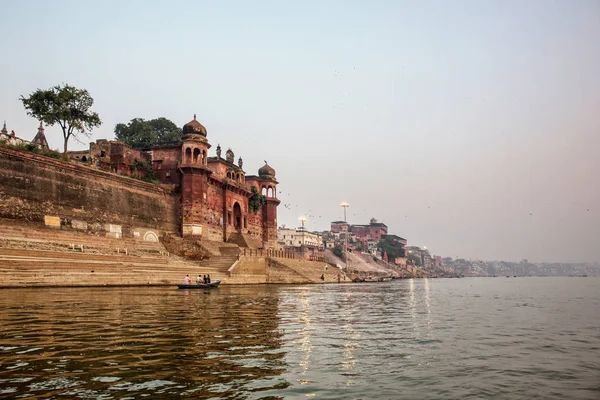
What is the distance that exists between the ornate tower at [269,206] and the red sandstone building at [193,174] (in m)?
8.04

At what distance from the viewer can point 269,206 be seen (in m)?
68.6

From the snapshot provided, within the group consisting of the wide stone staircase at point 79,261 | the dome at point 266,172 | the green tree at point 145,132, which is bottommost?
the wide stone staircase at point 79,261

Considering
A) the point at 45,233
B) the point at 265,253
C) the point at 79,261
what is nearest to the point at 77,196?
the point at 45,233

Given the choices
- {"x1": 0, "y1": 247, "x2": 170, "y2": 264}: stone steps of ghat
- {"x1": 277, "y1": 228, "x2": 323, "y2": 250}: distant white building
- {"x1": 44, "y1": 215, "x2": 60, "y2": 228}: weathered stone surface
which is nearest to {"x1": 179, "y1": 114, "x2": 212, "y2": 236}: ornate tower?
{"x1": 0, "y1": 247, "x2": 170, "y2": 264}: stone steps of ghat

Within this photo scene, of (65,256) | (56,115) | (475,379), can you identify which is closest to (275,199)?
(56,115)

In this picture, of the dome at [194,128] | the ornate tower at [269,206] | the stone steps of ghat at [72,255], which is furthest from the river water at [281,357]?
the ornate tower at [269,206]

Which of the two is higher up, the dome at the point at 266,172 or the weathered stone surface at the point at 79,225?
the dome at the point at 266,172

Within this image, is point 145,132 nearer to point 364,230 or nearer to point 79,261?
point 79,261

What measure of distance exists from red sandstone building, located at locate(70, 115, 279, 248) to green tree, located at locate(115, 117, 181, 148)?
13451 mm

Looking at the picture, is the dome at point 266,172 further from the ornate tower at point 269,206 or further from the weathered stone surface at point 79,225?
the weathered stone surface at point 79,225

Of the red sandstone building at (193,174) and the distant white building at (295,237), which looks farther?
the distant white building at (295,237)

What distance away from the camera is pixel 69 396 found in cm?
607

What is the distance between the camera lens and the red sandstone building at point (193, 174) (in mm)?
47750

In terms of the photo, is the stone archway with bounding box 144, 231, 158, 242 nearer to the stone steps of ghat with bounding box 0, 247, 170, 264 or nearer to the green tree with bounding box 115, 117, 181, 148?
the stone steps of ghat with bounding box 0, 247, 170, 264
